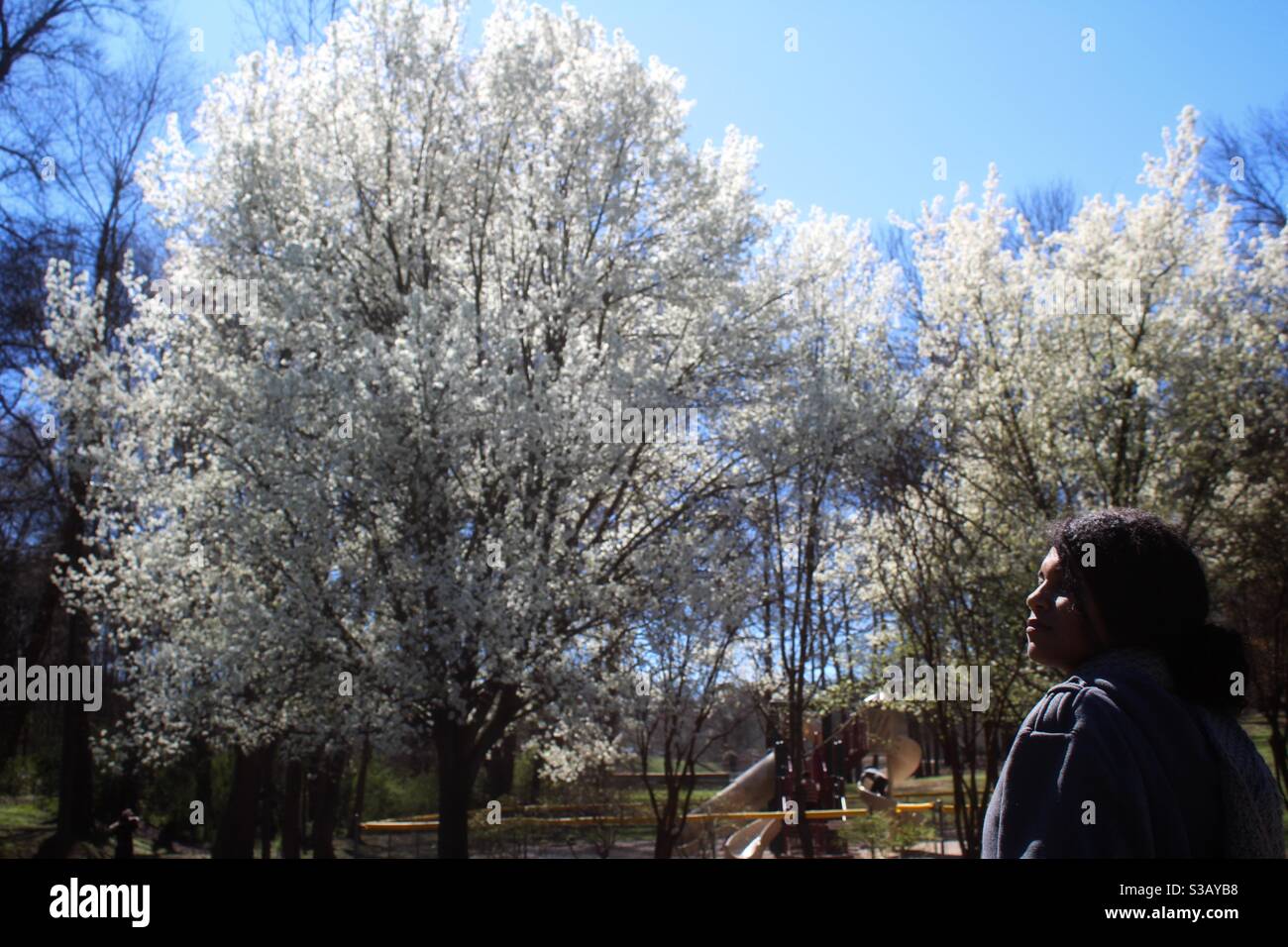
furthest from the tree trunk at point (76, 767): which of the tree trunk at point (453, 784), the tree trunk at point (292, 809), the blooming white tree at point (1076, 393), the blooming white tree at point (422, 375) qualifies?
the blooming white tree at point (1076, 393)

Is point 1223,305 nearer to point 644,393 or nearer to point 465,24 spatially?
point 644,393

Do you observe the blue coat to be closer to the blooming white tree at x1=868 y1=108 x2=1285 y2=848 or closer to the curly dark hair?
the curly dark hair

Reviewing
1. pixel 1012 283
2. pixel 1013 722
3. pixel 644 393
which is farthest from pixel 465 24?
pixel 1013 722

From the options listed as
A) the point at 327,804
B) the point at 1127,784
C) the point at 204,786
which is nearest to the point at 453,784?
the point at 327,804

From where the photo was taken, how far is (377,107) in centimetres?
1209

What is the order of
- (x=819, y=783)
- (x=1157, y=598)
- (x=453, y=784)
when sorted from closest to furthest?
(x=1157, y=598) < (x=453, y=784) < (x=819, y=783)

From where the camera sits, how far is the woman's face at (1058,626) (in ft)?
5.93

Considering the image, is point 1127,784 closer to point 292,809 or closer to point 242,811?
point 242,811

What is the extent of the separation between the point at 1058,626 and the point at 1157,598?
16 centimetres

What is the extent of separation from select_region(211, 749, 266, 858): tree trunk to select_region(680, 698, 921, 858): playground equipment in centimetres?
639

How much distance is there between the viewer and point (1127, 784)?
5.01ft

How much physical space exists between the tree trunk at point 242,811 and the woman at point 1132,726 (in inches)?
602

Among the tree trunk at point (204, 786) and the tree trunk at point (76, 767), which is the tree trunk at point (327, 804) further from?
the tree trunk at point (76, 767)
